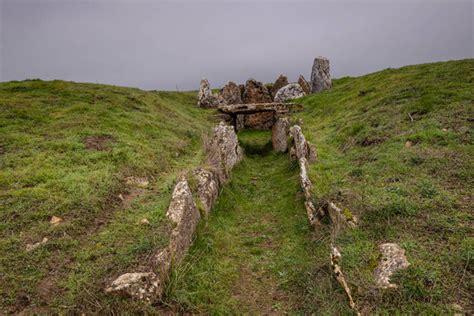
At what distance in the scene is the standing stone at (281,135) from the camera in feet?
60.6

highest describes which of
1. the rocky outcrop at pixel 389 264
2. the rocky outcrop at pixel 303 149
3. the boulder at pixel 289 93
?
the boulder at pixel 289 93

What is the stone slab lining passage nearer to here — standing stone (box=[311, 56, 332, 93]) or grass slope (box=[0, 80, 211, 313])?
grass slope (box=[0, 80, 211, 313])

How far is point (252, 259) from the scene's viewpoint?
8.37 meters

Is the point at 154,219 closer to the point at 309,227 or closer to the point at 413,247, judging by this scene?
the point at 309,227

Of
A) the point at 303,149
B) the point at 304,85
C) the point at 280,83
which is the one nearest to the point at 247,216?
the point at 303,149

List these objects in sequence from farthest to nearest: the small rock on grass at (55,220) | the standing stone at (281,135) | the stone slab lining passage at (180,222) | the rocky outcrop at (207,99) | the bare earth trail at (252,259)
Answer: the rocky outcrop at (207,99), the standing stone at (281,135), the small rock on grass at (55,220), the bare earth trail at (252,259), the stone slab lining passage at (180,222)

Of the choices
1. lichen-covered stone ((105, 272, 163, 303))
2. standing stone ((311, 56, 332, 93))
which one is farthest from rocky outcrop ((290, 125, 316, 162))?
standing stone ((311, 56, 332, 93))

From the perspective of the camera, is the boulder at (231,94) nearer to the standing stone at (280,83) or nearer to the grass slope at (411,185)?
the standing stone at (280,83)

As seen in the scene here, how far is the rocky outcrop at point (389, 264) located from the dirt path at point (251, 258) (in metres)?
1.42

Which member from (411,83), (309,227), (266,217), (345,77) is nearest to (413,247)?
(309,227)

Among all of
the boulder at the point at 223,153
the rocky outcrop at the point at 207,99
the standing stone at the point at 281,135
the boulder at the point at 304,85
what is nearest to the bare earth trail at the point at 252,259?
the boulder at the point at 223,153

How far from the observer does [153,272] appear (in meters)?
6.41

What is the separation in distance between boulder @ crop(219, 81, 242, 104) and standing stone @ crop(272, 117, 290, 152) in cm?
1177

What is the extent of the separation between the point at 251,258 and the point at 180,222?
7.11 feet
